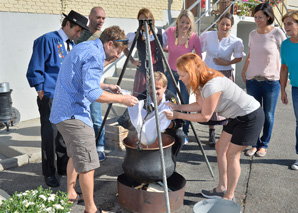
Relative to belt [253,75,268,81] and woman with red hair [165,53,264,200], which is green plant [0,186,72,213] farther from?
belt [253,75,268,81]

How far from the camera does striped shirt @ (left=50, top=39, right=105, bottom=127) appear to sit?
9.94 feet

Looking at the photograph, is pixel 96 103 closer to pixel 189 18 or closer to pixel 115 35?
pixel 189 18

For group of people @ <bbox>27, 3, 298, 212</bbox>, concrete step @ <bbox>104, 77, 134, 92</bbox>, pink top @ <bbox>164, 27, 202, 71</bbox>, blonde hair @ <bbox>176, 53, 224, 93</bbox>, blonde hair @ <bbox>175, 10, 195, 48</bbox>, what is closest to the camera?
group of people @ <bbox>27, 3, 298, 212</bbox>

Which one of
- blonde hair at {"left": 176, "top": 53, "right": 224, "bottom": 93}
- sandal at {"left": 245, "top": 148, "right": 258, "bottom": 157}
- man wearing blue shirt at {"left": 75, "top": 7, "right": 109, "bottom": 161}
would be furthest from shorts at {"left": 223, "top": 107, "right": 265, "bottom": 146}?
man wearing blue shirt at {"left": 75, "top": 7, "right": 109, "bottom": 161}

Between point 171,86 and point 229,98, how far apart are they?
2.20 meters

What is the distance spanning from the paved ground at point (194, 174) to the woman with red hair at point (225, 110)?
16.2 inches

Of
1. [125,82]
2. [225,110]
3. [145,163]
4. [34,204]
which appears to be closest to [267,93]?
[225,110]

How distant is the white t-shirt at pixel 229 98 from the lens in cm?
327

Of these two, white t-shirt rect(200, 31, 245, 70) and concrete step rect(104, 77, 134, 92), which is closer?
white t-shirt rect(200, 31, 245, 70)

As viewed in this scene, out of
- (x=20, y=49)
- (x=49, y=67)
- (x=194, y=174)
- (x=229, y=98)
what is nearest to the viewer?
(x=229, y=98)

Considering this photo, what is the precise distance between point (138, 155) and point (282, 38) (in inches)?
109

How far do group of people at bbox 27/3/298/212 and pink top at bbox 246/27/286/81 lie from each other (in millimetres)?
13

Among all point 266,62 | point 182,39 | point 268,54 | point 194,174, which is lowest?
point 194,174

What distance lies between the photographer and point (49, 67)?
4105 mm
